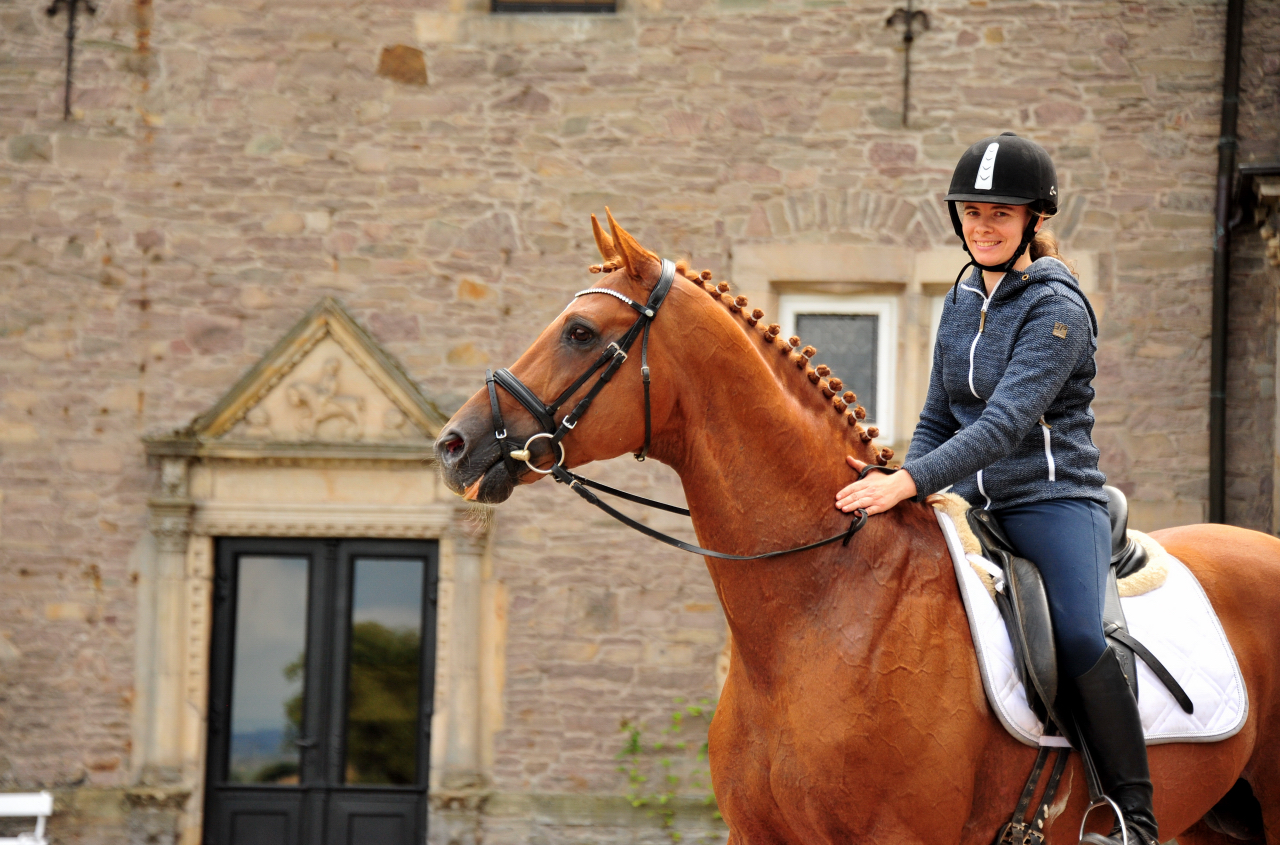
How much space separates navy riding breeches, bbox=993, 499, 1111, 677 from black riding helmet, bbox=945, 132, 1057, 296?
0.74 meters

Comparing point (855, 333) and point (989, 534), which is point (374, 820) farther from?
point (989, 534)

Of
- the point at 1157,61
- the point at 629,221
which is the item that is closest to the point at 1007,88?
the point at 1157,61

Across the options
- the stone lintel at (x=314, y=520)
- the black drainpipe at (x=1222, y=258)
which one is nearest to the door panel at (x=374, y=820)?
the stone lintel at (x=314, y=520)

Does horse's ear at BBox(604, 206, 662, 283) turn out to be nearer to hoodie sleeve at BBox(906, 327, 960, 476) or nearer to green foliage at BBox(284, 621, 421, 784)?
hoodie sleeve at BBox(906, 327, 960, 476)

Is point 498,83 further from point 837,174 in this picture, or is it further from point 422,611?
point 422,611

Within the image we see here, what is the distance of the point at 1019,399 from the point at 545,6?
6.50 metres

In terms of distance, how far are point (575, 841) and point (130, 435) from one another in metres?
4.08

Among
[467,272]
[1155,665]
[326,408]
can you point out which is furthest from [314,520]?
[1155,665]

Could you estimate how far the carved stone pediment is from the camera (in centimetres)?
778

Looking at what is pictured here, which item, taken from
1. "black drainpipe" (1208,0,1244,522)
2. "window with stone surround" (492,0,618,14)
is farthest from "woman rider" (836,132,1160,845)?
"window with stone surround" (492,0,618,14)

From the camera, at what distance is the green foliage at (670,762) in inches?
295

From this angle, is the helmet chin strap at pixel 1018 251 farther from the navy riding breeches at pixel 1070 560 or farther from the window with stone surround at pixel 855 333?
the window with stone surround at pixel 855 333

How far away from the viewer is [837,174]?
7770mm

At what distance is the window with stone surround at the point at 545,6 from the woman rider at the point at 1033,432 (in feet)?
18.9
